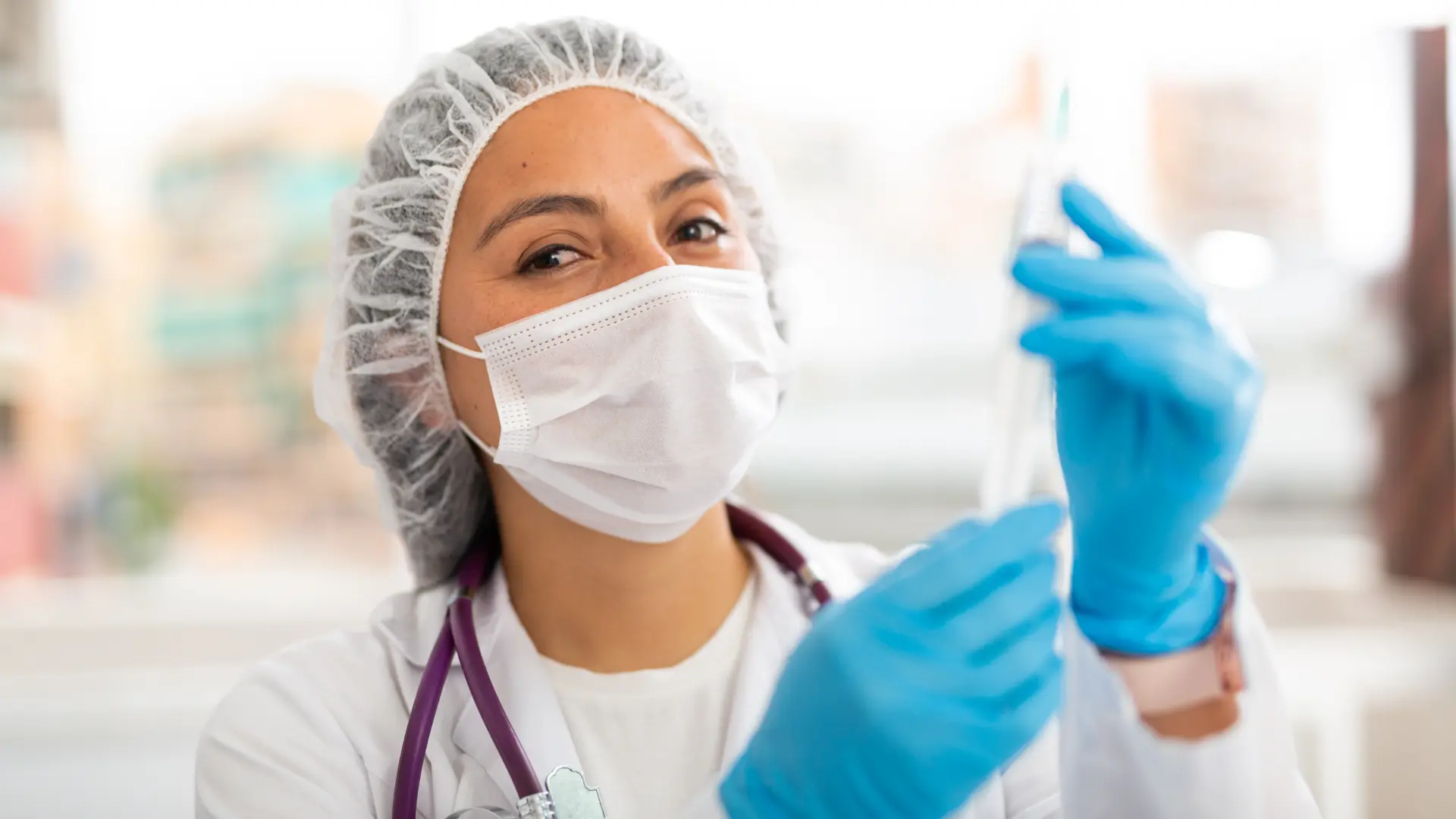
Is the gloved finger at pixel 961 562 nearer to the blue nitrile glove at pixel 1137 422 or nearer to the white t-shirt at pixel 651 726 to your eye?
the blue nitrile glove at pixel 1137 422

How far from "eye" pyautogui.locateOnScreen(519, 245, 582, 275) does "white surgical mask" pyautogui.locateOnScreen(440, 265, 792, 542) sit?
0.06 metres

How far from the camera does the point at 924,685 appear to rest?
0.89m

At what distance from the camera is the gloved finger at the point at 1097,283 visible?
0.94 m

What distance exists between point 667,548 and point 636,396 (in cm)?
20

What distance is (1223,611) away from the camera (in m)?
1.03

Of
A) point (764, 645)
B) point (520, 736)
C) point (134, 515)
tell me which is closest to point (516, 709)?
point (520, 736)

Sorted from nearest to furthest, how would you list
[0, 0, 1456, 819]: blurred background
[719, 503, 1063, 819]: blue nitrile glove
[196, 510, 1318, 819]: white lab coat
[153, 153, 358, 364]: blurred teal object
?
[719, 503, 1063, 819]: blue nitrile glove
[196, 510, 1318, 819]: white lab coat
[0, 0, 1456, 819]: blurred background
[153, 153, 358, 364]: blurred teal object

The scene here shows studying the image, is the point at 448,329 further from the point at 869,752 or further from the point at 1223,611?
the point at 1223,611

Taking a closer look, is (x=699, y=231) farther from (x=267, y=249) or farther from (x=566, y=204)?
(x=267, y=249)

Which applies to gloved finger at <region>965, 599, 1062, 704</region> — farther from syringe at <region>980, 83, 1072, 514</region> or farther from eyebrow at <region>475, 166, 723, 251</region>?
eyebrow at <region>475, 166, 723, 251</region>

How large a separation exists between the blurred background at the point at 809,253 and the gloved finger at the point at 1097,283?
1726 mm

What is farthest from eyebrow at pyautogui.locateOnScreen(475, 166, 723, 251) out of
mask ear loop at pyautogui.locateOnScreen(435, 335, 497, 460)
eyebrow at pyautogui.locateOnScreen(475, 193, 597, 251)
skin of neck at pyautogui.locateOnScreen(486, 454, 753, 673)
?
skin of neck at pyautogui.locateOnScreen(486, 454, 753, 673)

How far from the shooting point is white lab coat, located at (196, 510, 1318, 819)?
3.26ft

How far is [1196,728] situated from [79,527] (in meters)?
2.63
